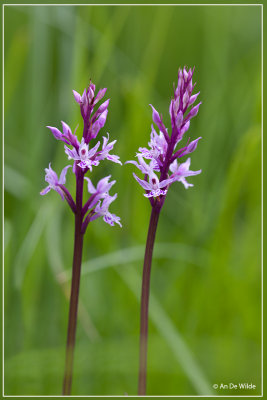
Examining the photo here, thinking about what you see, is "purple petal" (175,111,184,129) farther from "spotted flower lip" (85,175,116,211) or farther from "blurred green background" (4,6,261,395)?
"blurred green background" (4,6,261,395)

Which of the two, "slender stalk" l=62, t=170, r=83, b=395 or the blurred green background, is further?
the blurred green background

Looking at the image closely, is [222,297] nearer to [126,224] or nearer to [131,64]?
[126,224]

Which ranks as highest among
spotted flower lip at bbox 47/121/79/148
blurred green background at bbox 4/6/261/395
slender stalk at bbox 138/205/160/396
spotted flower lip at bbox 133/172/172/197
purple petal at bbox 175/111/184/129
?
blurred green background at bbox 4/6/261/395

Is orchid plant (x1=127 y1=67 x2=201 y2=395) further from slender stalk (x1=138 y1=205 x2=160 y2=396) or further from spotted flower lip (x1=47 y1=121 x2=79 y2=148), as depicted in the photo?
spotted flower lip (x1=47 y1=121 x2=79 y2=148)

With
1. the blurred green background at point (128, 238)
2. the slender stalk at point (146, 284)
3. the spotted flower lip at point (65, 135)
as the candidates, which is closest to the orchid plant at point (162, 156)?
the slender stalk at point (146, 284)

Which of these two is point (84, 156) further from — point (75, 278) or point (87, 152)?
point (75, 278)

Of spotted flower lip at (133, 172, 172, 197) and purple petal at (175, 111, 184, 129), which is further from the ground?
purple petal at (175, 111, 184, 129)

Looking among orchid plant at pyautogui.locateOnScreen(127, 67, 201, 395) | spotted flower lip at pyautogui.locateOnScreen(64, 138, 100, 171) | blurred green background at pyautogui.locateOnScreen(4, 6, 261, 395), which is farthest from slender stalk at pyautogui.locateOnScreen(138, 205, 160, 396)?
blurred green background at pyautogui.locateOnScreen(4, 6, 261, 395)

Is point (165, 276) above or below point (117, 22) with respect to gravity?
below

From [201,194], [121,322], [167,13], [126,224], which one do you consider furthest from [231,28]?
→ [121,322]
